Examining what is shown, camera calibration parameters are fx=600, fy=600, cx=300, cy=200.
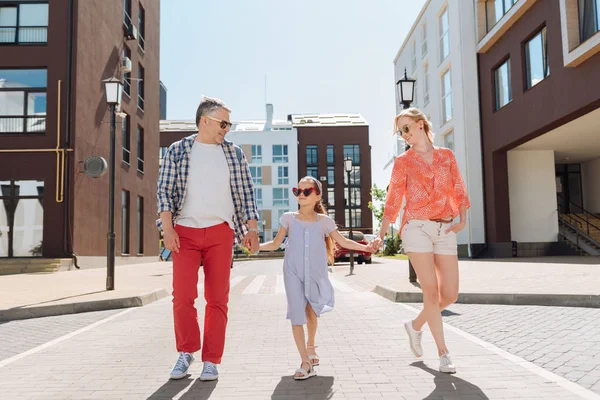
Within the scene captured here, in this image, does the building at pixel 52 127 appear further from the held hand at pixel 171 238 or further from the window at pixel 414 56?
the window at pixel 414 56

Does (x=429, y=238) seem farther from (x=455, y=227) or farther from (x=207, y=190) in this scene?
(x=207, y=190)

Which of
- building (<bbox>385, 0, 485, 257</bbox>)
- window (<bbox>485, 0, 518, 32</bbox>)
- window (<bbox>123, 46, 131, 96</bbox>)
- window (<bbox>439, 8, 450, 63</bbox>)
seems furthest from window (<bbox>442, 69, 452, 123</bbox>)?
window (<bbox>123, 46, 131, 96</bbox>)

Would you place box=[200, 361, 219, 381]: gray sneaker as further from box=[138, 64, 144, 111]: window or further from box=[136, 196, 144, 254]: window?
box=[138, 64, 144, 111]: window

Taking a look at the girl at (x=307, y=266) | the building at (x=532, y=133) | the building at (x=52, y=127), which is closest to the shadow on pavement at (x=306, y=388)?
the girl at (x=307, y=266)

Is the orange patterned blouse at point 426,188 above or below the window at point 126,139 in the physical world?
below

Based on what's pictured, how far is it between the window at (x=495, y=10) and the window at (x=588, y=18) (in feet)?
20.5

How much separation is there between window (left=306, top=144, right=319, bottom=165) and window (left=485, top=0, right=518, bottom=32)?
45450mm

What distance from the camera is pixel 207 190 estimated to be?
438 centimetres

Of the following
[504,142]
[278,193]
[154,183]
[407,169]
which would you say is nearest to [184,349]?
[407,169]

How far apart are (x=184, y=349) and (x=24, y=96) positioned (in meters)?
20.7

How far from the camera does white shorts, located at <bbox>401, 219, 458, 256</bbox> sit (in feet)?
14.4

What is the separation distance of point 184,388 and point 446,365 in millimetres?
1847

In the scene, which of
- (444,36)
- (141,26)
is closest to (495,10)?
(444,36)

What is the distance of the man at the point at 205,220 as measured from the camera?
426 cm
